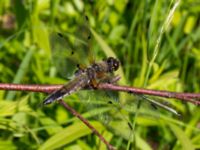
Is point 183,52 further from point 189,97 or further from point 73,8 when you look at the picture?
point 189,97

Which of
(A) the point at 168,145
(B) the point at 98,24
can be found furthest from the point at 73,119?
(B) the point at 98,24

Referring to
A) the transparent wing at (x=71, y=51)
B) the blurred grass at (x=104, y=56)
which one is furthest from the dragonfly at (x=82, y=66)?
the blurred grass at (x=104, y=56)

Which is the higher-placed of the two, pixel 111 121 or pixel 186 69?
pixel 186 69

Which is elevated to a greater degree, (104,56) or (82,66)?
(104,56)

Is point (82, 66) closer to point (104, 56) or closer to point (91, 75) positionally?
point (91, 75)

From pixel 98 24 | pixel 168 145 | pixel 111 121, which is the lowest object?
pixel 168 145

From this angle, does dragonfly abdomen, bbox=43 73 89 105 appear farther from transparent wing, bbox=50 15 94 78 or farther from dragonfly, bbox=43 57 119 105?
transparent wing, bbox=50 15 94 78

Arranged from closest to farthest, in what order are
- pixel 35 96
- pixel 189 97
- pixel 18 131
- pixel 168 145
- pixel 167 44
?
pixel 189 97 < pixel 18 131 < pixel 35 96 < pixel 168 145 < pixel 167 44

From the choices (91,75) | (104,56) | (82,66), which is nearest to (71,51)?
(82,66)
